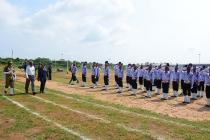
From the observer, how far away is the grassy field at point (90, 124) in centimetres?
1190

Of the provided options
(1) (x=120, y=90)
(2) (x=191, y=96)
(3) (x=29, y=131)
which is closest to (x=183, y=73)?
(2) (x=191, y=96)

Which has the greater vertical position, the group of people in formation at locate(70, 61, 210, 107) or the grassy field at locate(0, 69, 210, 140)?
the group of people in formation at locate(70, 61, 210, 107)

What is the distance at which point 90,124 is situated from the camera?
44.7 ft

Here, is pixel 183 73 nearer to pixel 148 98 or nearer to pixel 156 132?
pixel 148 98

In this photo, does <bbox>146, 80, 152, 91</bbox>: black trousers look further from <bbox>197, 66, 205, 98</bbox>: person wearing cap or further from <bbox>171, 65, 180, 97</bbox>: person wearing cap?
<bbox>197, 66, 205, 98</bbox>: person wearing cap

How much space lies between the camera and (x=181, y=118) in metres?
16.0

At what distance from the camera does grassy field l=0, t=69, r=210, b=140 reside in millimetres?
11898

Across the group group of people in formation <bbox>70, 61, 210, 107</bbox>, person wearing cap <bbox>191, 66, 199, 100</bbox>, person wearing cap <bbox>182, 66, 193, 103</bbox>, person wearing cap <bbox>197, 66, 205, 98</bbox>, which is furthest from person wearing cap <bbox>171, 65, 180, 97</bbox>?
person wearing cap <bbox>182, 66, 193, 103</bbox>

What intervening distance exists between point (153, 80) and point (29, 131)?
15.4 metres

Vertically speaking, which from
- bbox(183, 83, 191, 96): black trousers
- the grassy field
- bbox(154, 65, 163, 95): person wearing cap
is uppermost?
bbox(154, 65, 163, 95): person wearing cap

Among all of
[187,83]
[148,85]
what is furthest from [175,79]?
[187,83]

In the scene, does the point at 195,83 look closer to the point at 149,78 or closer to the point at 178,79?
the point at 178,79

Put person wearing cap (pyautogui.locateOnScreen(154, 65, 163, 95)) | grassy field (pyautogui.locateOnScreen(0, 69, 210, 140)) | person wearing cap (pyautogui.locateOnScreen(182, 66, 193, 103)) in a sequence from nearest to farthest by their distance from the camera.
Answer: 1. grassy field (pyautogui.locateOnScreen(0, 69, 210, 140))
2. person wearing cap (pyautogui.locateOnScreen(182, 66, 193, 103))
3. person wearing cap (pyautogui.locateOnScreen(154, 65, 163, 95))

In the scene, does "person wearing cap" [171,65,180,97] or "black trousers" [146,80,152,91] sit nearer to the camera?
"black trousers" [146,80,152,91]
